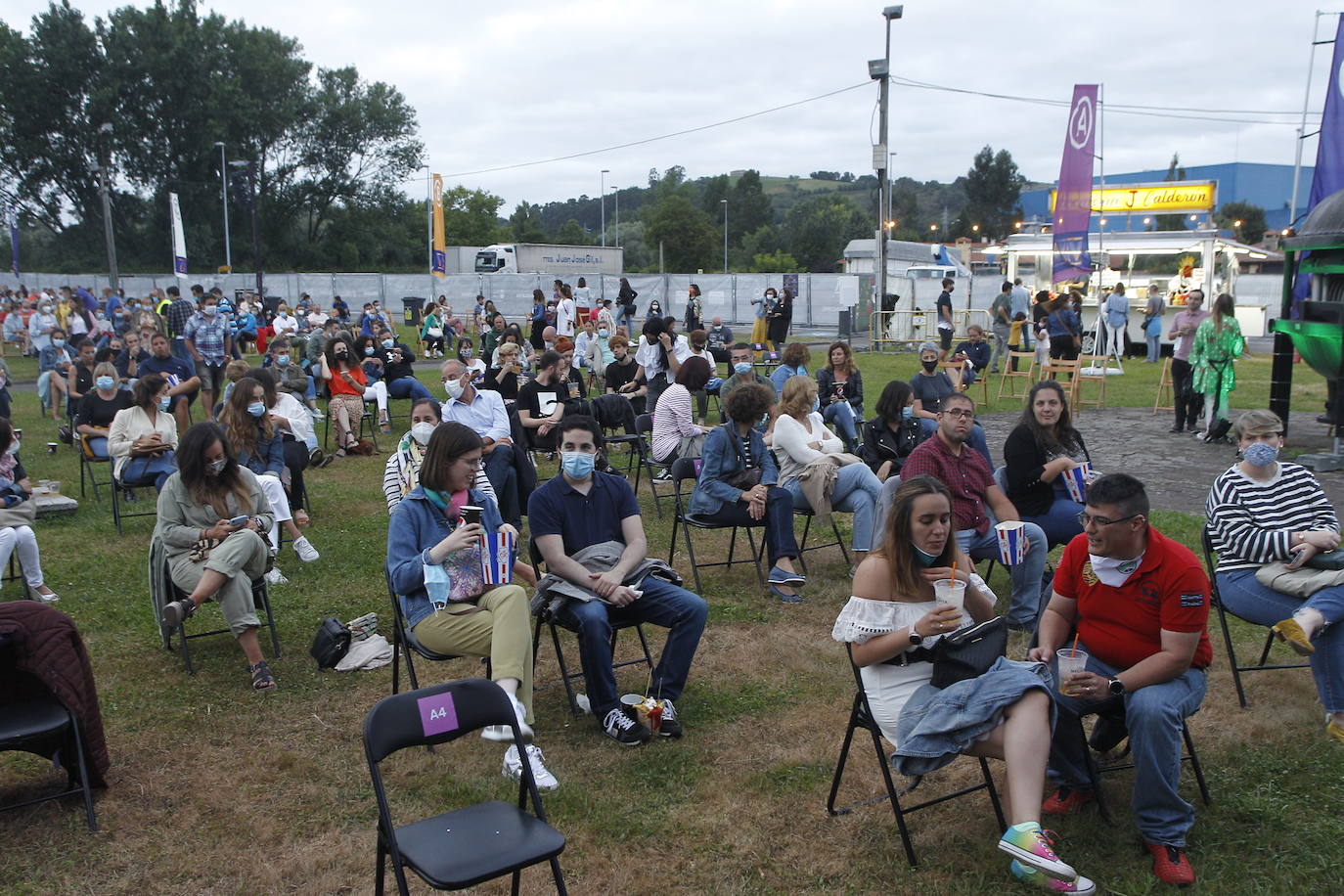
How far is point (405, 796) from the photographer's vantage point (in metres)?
3.88

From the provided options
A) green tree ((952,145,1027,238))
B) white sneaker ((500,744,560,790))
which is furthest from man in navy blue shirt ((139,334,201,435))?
green tree ((952,145,1027,238))

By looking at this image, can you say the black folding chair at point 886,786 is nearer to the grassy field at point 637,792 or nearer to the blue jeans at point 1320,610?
the grassy field at point 637,792

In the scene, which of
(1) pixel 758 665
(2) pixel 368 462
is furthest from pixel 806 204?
(1) pixel 758 665

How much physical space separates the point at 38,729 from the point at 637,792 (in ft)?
7.25

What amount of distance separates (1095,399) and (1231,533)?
11.4m

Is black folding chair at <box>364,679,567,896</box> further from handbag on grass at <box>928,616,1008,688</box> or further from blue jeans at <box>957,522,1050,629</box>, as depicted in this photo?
blue jeans at <box>957,522,1050,629</box>

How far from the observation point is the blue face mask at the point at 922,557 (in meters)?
3.39

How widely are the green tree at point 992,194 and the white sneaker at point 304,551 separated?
88172 millimetres

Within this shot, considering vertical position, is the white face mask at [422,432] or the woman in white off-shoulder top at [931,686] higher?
the white face mask at [422,432]

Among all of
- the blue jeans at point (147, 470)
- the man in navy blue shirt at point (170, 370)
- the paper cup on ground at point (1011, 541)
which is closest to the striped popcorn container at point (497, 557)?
the paper cup on ground at point (1011, 541)

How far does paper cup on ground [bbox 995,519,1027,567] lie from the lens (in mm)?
5035

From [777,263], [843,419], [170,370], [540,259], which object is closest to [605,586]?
[843,419]

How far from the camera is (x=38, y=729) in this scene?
3.53m

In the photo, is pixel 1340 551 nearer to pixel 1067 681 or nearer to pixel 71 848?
pixel 1067 681
